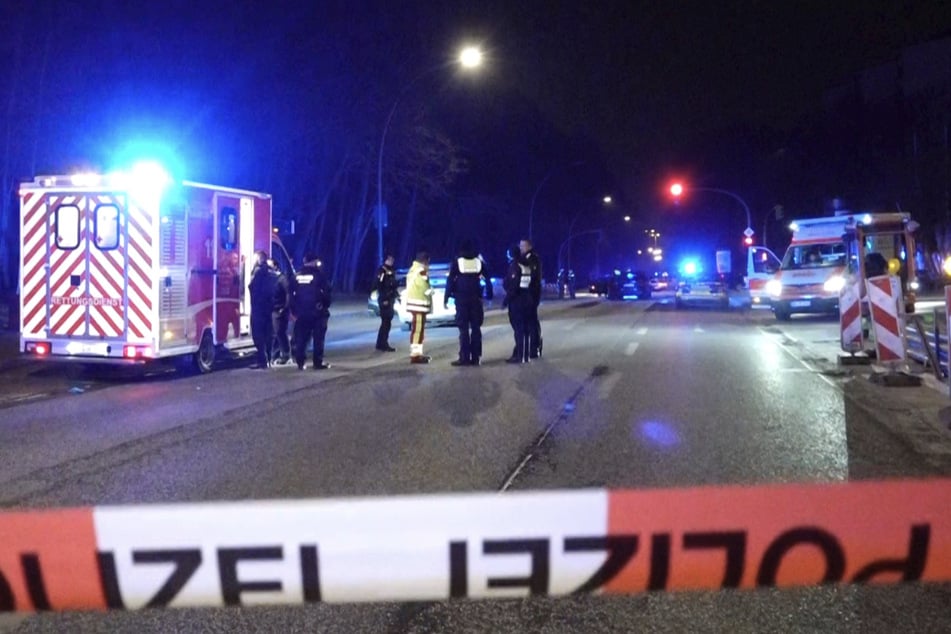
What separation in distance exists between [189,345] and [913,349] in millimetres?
11368

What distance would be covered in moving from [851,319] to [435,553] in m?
15.1

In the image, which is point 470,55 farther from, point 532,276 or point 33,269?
point 33,269

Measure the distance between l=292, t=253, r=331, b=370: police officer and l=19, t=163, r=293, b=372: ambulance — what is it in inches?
55.5

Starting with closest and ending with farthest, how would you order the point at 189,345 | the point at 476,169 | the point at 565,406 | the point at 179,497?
the point at 179,497 < the point at 565,406 < the point at 189,345 < the point at 476,169

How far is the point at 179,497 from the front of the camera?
294 inches

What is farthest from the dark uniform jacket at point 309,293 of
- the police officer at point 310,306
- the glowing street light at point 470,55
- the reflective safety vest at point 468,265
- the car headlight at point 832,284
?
the car headlight at point 832,284

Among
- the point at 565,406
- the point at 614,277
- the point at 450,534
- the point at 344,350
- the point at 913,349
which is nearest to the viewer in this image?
the point at 450,534

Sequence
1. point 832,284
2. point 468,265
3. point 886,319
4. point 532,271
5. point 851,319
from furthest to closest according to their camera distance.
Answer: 1. point 832,284
2. point 851,319
3. point 532,271
4. point 468,265
5. point 886,319

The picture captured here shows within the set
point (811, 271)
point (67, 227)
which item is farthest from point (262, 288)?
Answer: point (811, 271)

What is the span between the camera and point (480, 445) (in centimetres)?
953

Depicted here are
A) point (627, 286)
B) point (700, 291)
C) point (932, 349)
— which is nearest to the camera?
point (932, 349)

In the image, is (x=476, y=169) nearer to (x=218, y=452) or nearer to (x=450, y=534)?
(x=218, y=452)

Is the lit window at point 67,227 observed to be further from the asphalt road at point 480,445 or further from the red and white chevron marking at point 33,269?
the asphalt road at point 480,445

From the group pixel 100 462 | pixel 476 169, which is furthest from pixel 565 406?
pixel 476 169
